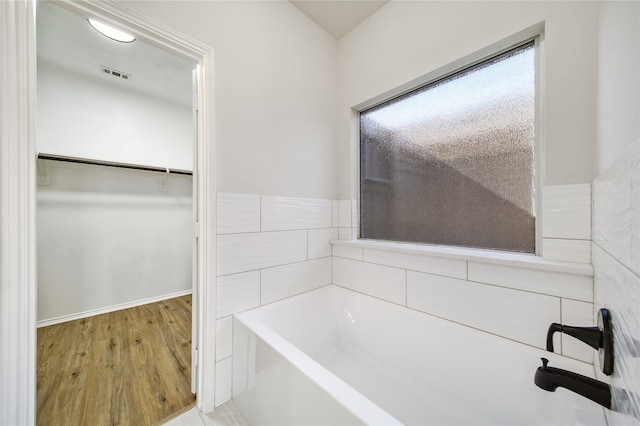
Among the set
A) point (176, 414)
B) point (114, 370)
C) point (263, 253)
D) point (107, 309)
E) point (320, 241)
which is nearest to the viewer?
point (176, 414)

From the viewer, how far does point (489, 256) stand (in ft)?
3.71

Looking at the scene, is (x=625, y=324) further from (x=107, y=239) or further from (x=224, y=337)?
(x=107, y=239)

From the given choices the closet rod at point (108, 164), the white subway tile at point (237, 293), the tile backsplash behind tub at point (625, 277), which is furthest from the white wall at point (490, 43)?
the closet rod at point (108, 164)

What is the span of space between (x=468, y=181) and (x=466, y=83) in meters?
0.61

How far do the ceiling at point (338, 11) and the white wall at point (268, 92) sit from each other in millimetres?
53

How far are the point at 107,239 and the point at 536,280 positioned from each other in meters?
3.66

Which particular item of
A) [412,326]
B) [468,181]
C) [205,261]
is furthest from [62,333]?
[468,181]

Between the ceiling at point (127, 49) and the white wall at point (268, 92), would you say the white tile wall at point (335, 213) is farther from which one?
the ceiling at point (127, 49)

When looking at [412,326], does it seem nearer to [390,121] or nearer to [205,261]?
[205,261]

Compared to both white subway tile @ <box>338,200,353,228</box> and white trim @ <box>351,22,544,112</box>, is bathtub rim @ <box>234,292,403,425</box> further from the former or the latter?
white trim @ <box>351,22,544,112</box>

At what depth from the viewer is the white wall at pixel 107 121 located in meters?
2.22

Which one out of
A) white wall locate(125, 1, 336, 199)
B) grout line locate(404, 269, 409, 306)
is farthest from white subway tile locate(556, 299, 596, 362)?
white wall locate(125, 1, 336, 199)

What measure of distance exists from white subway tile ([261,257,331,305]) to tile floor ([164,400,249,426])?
0.57 metres

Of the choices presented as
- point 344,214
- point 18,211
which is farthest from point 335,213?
point 18,211
